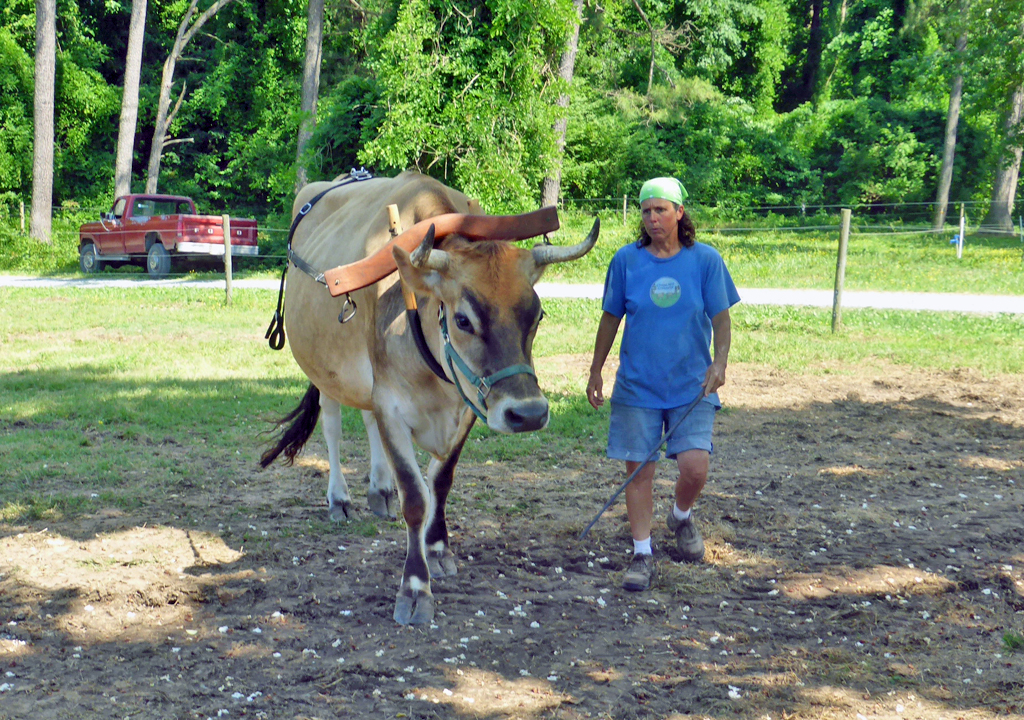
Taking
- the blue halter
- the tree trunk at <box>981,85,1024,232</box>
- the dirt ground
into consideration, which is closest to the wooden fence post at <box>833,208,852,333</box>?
the dirt ground

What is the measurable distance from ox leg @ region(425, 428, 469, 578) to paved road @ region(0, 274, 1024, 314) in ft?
36.3

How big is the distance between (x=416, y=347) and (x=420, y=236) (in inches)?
18.6

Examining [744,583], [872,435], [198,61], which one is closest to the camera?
[744,583]

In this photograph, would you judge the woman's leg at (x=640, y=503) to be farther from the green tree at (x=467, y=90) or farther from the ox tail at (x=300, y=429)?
the green tree at (x=467, y=90)

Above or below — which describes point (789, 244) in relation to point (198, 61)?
below

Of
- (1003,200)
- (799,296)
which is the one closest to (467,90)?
(799,296)

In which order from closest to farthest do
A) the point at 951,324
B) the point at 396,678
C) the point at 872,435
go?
the point at 396,678 → the point at 872,435 → the point at 951,324

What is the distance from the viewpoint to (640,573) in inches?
183

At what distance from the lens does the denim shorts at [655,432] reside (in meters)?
4.70

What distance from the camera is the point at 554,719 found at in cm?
334

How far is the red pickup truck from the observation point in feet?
66.5

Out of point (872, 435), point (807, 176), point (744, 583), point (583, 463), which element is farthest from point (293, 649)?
point (807, 176)

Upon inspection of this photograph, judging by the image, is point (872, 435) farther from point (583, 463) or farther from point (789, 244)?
point (789, 244)

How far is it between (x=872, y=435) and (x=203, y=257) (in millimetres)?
16413
